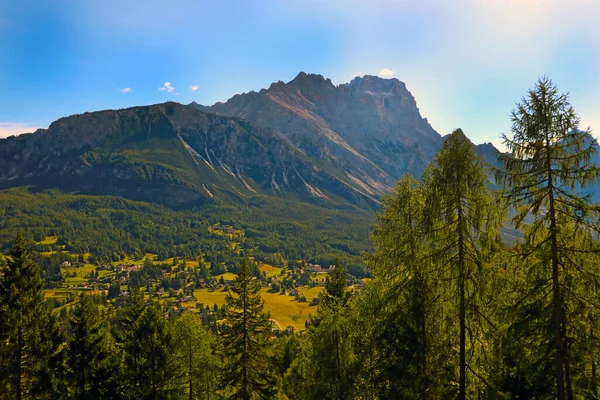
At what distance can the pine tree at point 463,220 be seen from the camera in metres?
14.1

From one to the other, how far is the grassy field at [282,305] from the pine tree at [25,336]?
106 metres

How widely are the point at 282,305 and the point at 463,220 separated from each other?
160548mm

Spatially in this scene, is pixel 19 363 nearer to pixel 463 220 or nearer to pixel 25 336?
pixel 25 336

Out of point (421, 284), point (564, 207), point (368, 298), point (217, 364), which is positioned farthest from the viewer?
point (217, 364)

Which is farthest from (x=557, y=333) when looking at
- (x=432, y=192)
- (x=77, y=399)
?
(x=77, y=399)

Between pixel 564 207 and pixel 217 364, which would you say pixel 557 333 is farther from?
pixel 217 364

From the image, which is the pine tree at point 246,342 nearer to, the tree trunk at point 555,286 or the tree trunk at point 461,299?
the tree trunk at point 461,299

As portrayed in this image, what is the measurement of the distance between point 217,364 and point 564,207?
3090cm

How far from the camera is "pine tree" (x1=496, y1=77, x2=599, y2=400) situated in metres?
13.1

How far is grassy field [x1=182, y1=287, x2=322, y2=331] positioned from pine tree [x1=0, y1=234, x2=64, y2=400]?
106 meters

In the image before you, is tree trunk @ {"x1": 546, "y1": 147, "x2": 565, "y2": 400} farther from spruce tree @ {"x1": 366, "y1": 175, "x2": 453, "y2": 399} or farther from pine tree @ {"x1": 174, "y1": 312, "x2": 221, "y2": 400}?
pine tree @ {"x1": 174, "y1": 312, "x2": 221, "y2": 400}

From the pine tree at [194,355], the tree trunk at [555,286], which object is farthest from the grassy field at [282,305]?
the tree trunk at [555,286]

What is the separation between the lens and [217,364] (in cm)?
3303

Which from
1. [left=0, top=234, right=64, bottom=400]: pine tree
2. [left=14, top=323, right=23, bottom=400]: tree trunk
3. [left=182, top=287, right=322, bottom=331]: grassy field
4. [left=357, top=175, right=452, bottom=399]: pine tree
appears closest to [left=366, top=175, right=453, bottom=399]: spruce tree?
[left=357, top=175, right=452, bottom=399]: pine tree
